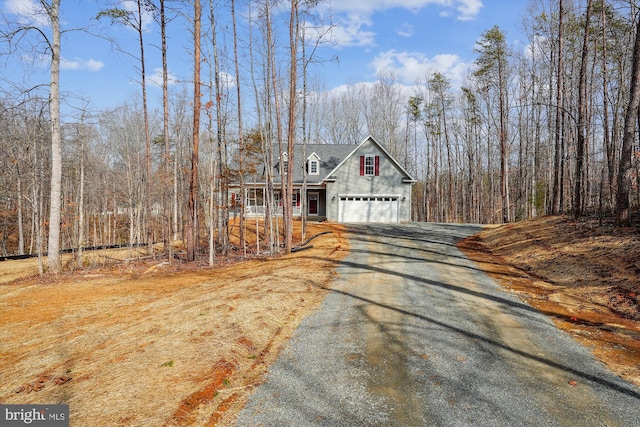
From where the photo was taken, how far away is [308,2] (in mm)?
13977

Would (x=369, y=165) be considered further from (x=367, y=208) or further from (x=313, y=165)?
(x=313, y=165)

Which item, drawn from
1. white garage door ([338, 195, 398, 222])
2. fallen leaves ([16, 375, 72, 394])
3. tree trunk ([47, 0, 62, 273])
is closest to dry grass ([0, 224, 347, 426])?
fallen leaves ([16, 375, 72, 394])

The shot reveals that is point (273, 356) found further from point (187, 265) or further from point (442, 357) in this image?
point (187, 265)

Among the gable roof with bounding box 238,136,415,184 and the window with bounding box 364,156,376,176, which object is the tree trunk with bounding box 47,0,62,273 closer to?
the gable roof with bounding box 238,136,415,184

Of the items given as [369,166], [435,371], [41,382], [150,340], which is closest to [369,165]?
[369,166]

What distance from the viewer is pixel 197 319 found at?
6277 mm

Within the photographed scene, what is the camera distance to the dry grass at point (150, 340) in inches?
147

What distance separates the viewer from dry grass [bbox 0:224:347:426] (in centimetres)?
373

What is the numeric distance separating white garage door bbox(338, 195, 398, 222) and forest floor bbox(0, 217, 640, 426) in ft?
40.4

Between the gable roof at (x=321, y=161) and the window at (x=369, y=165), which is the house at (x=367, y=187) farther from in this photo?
the gable roof at (x=321, y=161)

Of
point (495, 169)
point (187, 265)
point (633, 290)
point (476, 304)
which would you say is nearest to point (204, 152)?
point (187, 265)

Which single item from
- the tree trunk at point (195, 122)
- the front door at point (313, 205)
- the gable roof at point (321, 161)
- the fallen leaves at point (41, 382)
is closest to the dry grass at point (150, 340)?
the fallen leaves at point (41, 382)
